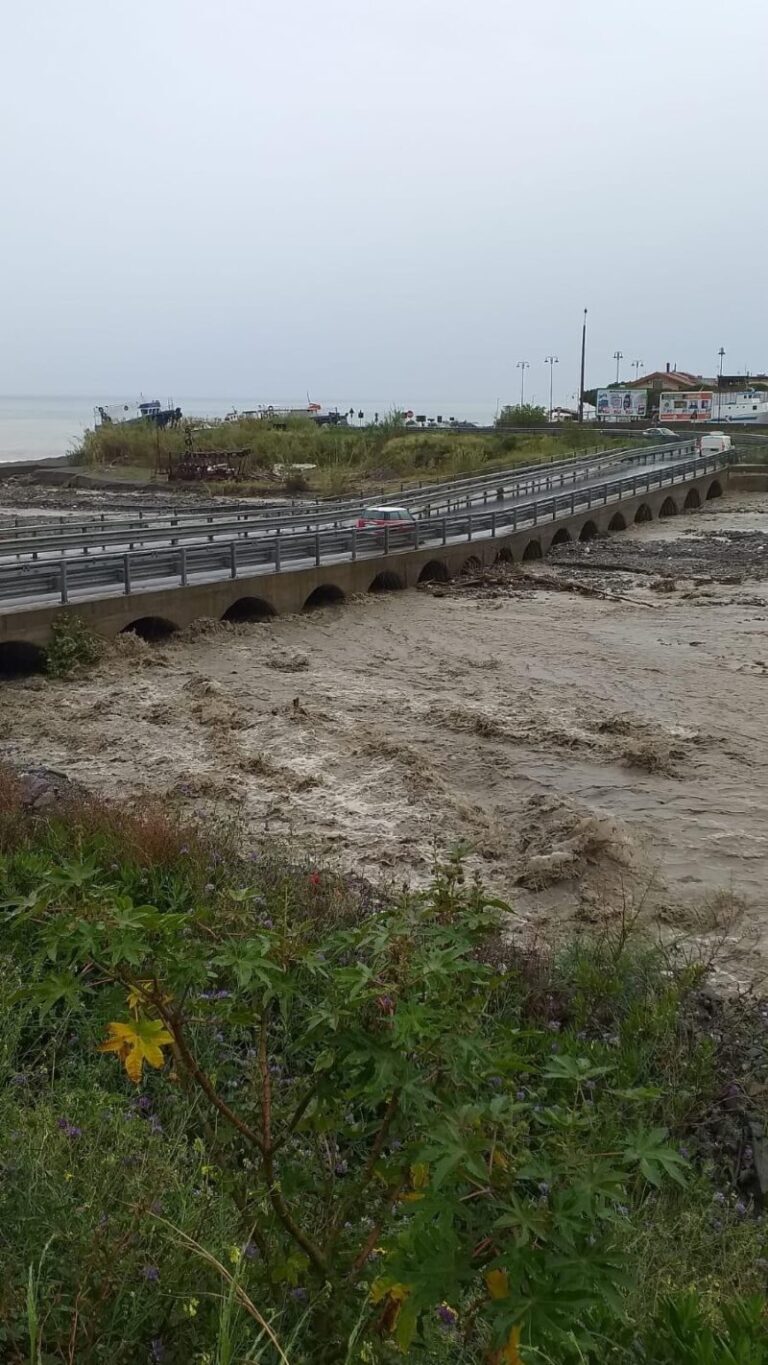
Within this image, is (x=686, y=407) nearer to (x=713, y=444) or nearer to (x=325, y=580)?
(x=713, y=444)

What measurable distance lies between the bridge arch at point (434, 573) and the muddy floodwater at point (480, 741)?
286cm

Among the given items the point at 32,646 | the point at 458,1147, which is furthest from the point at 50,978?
the point at 32,646

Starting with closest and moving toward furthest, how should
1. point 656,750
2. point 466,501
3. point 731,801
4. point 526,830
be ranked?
point 526,830
point 731,801
point 656,750
point 466,501

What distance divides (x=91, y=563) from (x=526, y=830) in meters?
13.5

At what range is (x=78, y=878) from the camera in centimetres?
389

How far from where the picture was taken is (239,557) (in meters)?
27.3

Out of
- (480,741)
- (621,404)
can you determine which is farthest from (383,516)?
(621,404)

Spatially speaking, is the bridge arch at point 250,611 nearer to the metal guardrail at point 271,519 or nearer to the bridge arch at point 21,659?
the metal guardrail at point 271,519

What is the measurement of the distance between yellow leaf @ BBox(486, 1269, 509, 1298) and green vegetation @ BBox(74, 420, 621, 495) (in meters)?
67.0

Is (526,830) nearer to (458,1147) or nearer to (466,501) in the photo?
(458,1147)

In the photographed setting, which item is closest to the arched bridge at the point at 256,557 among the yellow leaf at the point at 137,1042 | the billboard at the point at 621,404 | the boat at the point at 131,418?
the yellow leaf at the point at 137,1042

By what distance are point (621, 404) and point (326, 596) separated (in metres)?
96.8

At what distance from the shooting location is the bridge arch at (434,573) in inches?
1296

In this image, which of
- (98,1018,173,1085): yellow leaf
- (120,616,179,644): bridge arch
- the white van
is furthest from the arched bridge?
the white van
